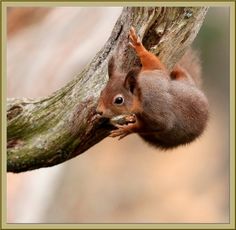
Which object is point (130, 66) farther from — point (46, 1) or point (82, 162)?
point (82, 162)

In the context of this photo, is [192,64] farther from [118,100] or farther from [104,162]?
[104,162]

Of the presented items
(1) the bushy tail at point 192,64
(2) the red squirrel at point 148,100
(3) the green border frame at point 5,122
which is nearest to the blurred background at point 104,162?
(1) the bushy tail at point 192,64

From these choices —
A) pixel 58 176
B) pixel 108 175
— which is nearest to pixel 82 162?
pixel 108 175

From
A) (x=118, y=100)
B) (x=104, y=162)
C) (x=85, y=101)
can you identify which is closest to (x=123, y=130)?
(x=118, y=100)

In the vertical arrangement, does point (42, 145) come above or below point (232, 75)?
below

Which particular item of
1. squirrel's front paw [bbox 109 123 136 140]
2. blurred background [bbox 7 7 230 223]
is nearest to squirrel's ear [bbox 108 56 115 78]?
squirrel's front paw [bbox 109 123 136 140]

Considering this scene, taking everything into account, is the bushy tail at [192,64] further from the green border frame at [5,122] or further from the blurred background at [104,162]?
the blurred background at [104,162]
